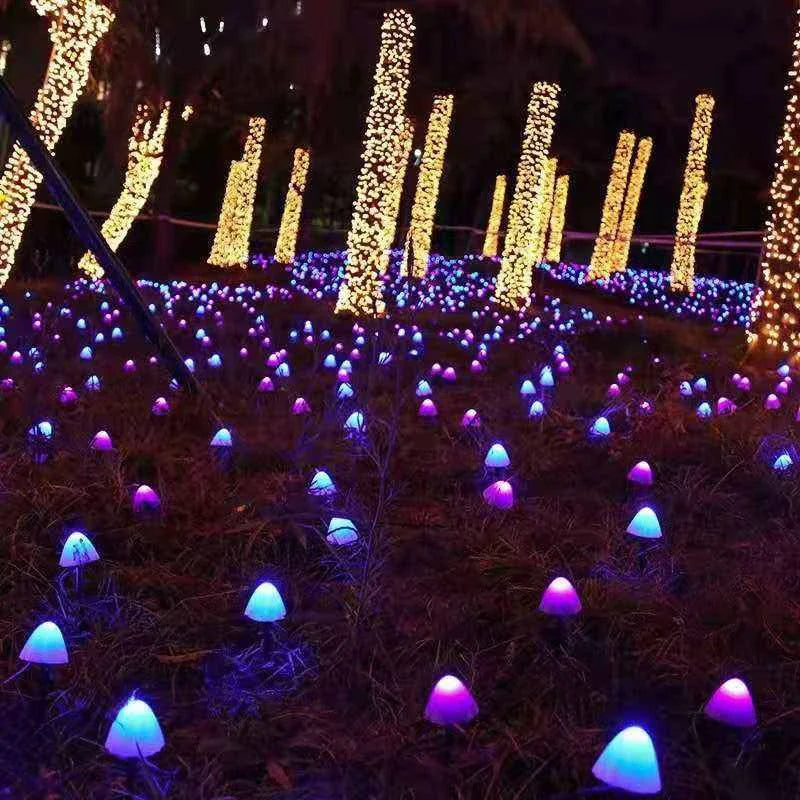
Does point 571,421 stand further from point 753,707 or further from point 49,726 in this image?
point 49,726

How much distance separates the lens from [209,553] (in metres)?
3.57

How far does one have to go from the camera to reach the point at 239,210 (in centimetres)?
1980

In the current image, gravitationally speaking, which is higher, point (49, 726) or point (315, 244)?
point (315, 244)

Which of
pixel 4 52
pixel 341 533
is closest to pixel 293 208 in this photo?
pixel 4 52

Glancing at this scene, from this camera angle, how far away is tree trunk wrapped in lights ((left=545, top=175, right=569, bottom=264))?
26.8 metres

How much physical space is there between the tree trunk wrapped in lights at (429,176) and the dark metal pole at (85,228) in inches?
453

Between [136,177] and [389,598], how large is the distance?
1286 cm

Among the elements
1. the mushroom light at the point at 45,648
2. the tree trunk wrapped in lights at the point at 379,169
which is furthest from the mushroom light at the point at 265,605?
the tree trunk wrapped in lights at the point at 379,169

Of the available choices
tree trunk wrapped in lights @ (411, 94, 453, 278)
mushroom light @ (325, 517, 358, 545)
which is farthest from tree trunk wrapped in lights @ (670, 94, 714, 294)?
mushroom light @ (325, 517, 358, 545)

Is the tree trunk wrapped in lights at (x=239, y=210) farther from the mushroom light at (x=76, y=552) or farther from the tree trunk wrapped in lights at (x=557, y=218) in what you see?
the mushroom light at (x=76, y=552)

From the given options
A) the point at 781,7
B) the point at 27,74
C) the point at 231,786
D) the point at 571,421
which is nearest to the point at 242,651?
the point at 231,786

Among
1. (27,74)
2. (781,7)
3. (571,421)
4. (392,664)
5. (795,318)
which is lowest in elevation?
(392,664)

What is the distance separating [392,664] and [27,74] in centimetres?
1743

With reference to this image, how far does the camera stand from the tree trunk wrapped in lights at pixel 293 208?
858 inches
